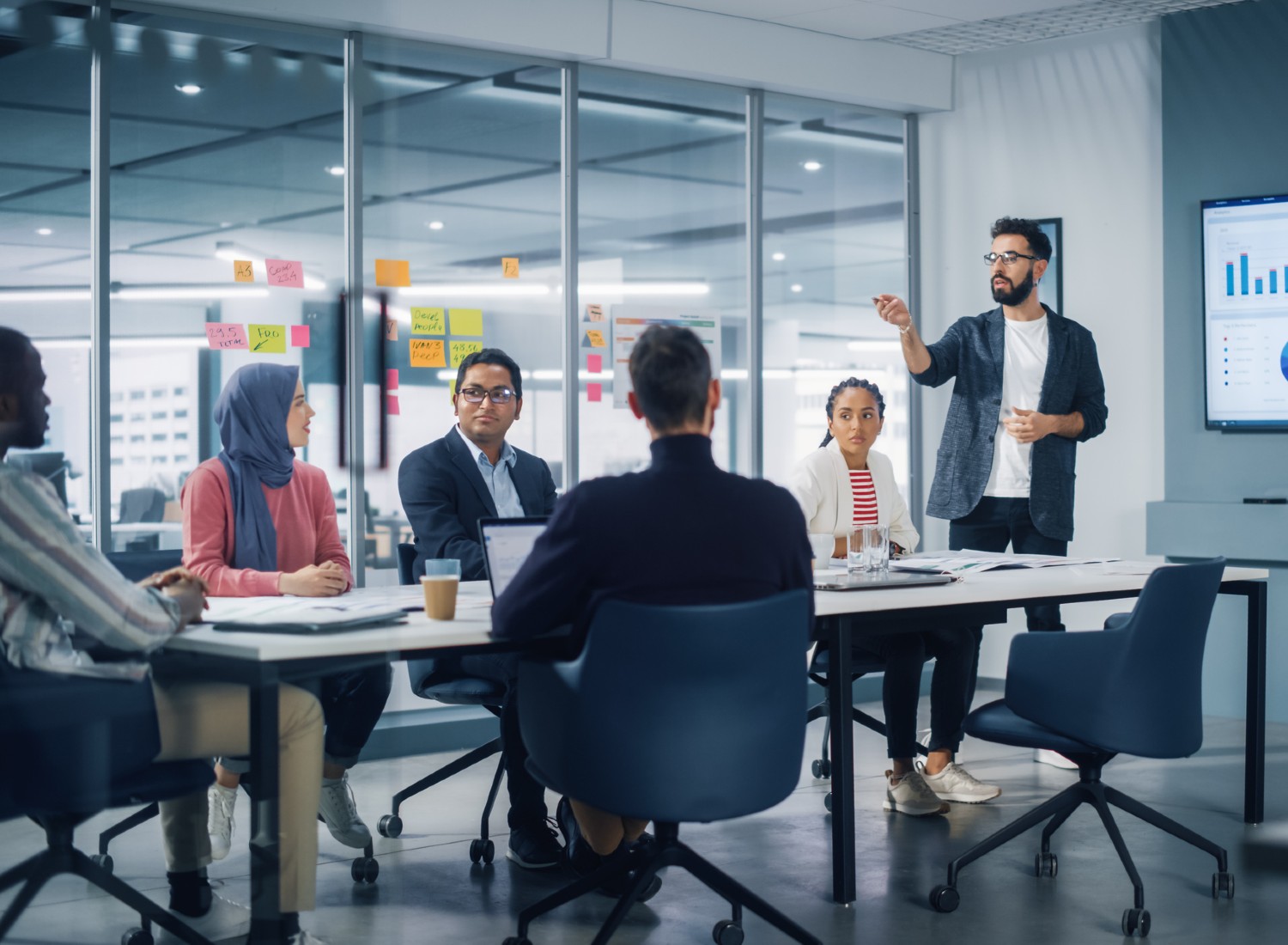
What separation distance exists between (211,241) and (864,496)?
2.21m

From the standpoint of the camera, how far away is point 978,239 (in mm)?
6285

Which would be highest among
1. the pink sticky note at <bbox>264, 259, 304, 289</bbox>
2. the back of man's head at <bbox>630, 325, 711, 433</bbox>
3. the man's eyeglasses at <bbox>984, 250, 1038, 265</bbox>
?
the man's eyeglasses at <bbox>984, 250, 1038, 265</bbox>

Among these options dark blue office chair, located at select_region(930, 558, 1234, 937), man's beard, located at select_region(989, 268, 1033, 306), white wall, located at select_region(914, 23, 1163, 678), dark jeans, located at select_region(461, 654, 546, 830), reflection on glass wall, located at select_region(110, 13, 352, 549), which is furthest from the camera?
Result: white wall, located at select_region(914, 23, 1163, 678)

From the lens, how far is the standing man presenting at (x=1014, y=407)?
15.3ft

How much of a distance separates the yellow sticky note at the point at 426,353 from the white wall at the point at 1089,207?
2.46 metres

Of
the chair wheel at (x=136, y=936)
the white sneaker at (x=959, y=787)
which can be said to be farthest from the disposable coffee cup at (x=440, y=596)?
the white sneaker at (x=959, y=787)

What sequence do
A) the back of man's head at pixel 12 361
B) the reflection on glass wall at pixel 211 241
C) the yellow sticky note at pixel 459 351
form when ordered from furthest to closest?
the yellow sticky note at pixel 459 351
the reflection on glass wall at pixel 211 241
the back of man's head at pixel 12 361

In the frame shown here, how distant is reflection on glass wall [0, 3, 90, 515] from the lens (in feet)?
7.17

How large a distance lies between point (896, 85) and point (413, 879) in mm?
4209

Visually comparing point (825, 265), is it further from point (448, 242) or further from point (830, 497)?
point (830, 497)

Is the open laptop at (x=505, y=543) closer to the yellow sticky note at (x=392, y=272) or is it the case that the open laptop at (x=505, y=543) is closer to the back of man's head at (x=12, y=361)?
the back of man's head at (x=12, y=361)

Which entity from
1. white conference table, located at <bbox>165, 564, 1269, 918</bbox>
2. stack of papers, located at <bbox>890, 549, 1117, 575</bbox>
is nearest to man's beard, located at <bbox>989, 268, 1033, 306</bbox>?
stack of papers, located at <bbox>890, 549, 1117, 575</bbox>

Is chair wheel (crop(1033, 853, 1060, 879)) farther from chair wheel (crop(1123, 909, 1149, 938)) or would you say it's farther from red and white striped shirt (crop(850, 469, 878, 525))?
red and white striped shirt (crop(850, 469, 878, 525))

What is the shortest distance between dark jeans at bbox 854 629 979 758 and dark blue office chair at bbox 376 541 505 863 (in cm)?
110
